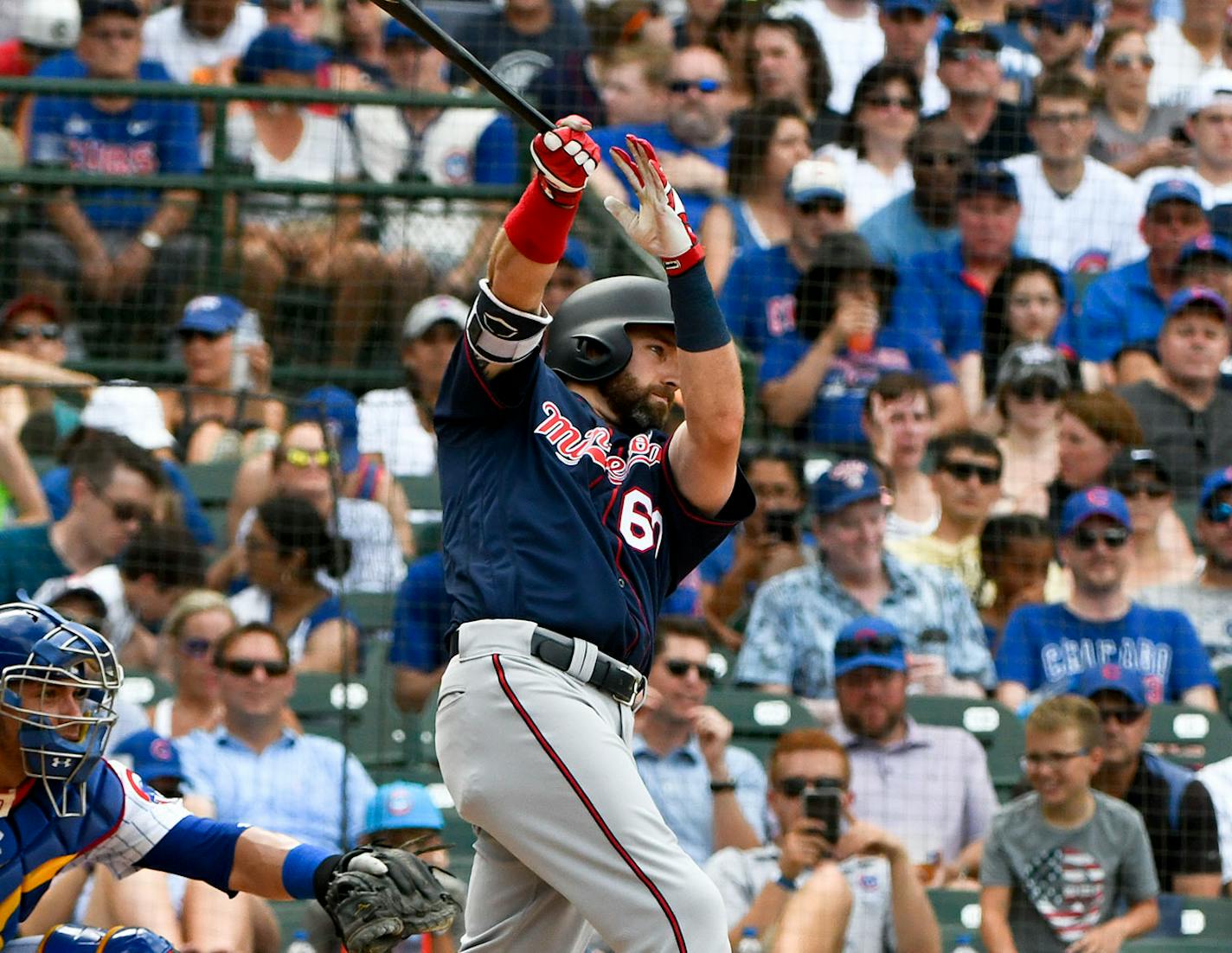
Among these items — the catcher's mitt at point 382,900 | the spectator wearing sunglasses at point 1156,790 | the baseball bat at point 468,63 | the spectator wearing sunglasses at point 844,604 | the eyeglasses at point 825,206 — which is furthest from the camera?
the eyeglasses at point 825,206

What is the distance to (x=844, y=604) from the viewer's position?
23.2ft

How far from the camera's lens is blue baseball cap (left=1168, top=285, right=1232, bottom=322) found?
8234 mm

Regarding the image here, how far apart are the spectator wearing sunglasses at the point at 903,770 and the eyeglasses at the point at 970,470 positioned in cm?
122

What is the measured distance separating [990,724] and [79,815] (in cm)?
398

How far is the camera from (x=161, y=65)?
9492 millimetres

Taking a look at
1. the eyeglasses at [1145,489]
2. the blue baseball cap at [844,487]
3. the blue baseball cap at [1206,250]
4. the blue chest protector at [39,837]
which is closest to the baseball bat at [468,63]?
the blue chest protector at [39,837]

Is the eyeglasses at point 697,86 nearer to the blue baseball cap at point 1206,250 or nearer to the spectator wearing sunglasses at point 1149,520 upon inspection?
the blue baseball cap at point 1206,250

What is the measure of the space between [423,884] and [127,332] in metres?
5.63

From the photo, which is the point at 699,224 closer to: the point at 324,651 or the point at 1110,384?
→ the point at 1110,384

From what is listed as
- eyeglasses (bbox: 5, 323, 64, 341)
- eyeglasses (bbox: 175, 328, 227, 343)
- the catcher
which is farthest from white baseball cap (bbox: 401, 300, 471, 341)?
the catcher

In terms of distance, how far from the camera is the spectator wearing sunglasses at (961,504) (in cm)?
757

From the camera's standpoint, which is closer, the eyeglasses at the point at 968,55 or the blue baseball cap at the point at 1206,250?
the blue baseball cap at the point at 1206,250

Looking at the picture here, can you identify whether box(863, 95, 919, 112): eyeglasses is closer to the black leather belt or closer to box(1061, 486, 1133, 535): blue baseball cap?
box(1061, 486, 1133, 535): blue baseball cap

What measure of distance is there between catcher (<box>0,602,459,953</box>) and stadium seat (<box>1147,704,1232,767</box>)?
407 centimetres
